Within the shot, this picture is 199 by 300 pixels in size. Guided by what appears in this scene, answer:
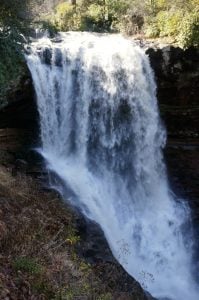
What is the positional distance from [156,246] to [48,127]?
5096 millimetres

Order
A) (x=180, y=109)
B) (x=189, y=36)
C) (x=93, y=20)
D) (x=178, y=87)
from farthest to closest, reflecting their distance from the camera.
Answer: (x=93, y=20)
(x=180, y=109)
(x=178, y=87)
(x=189, y=36)

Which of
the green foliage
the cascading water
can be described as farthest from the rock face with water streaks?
the green foliage

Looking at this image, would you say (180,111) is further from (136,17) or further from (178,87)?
(136,17)

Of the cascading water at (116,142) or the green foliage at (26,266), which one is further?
the cascading water at (116,142)

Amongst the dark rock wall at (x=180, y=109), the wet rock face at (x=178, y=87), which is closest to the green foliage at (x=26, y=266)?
the dark rock wall at (x=180, y=109)

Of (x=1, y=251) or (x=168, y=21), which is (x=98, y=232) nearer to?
(x=1, y=251)

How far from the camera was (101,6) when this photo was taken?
85.9 feet

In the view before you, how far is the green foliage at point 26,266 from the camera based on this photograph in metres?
7.35

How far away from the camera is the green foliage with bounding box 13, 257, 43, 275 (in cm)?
735

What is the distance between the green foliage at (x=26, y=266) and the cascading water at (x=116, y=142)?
248 inches

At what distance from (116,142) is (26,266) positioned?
966cm

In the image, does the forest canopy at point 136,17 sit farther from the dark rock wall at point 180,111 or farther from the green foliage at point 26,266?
the green foliage at point 26,266

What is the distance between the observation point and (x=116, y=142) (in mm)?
16688

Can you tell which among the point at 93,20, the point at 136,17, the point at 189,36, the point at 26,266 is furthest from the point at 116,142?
the point at 93,20
